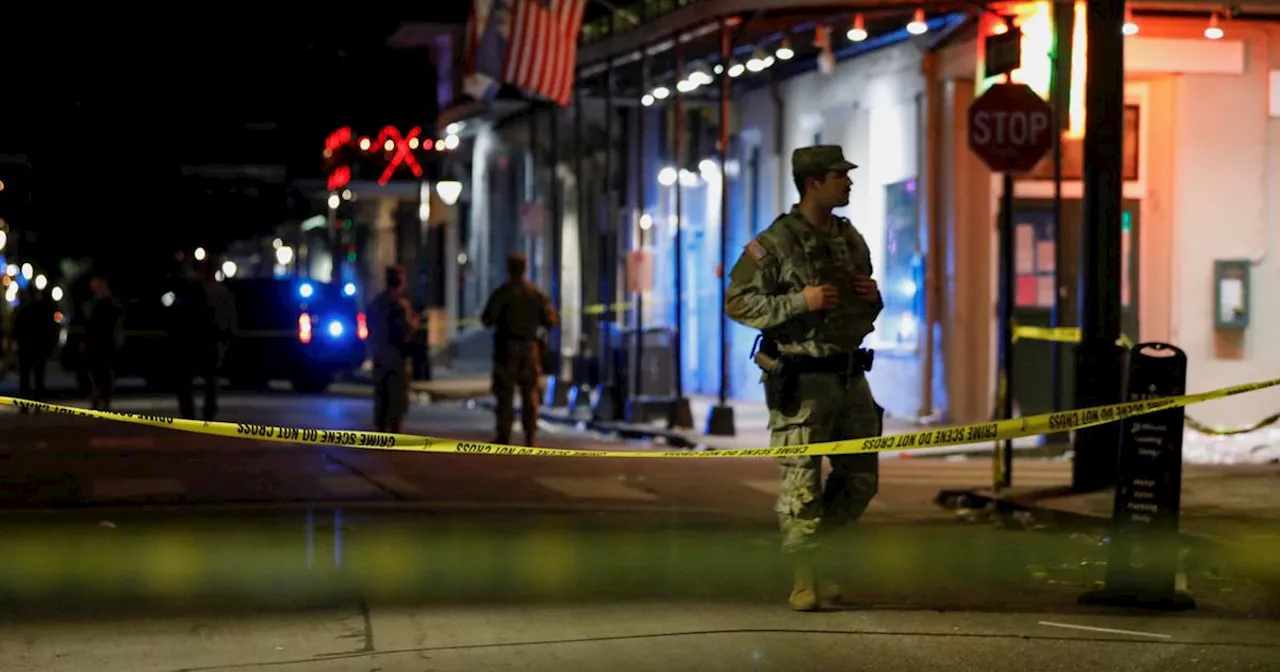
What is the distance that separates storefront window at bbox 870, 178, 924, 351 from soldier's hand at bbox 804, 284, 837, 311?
44.2ft

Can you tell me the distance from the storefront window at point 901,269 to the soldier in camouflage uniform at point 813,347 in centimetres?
1314

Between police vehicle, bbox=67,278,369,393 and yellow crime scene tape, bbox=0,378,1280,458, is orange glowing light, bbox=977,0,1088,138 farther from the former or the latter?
police vehicle, bbox=67,278,369,393

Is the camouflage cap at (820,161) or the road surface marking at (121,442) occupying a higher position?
the camouflage cap at (820,161)

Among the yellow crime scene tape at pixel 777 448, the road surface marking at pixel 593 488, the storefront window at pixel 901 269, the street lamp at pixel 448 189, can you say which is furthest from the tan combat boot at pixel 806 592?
the street lamp at pixel 448 189

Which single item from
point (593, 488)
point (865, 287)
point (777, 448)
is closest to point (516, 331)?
point (593, 488)

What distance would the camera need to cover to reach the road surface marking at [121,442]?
17.2m

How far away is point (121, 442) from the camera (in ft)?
58.0

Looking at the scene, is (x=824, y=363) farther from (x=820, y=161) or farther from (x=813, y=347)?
(x=820, y=161)

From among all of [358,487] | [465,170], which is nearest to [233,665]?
[358,487]

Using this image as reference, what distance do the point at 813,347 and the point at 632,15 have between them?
18408 mm

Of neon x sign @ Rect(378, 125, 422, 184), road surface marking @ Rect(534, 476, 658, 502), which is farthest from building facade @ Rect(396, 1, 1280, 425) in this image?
neon x sign @ Rect(378, 125, 422, 184)

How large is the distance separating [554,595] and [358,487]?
204 inches

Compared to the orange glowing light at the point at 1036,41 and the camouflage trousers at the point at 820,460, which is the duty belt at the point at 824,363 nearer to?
the camouflage trousers at the point at 820,460

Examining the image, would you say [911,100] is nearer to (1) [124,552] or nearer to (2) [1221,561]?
(2) [1221,561]
